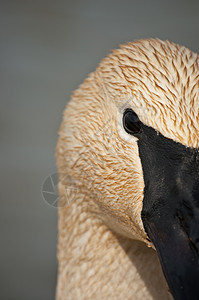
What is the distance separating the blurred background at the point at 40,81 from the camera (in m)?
4.18

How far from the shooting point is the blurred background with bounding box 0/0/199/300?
4.18m

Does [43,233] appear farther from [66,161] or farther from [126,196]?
[126,196]

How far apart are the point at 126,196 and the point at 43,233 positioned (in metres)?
3.01

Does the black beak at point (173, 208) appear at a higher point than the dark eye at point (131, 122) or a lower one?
lower

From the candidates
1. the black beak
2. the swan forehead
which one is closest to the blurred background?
the swan forehead

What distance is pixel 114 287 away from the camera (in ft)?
5.38

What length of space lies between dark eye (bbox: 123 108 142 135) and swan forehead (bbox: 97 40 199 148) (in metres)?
0.02

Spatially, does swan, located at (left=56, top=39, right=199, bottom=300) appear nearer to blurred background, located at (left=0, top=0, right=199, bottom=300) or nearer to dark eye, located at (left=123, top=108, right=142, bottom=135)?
dark eye, located at (left=123, top=108, right=142, bottom=135)

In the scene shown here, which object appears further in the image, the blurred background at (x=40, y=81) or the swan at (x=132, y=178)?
the blurred background at (x=40, y=81)

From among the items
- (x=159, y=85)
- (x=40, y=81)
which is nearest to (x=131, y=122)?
(x=159, y=85)

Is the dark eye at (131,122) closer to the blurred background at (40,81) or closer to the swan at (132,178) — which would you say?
the swan at (132,178)

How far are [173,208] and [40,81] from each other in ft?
12.1

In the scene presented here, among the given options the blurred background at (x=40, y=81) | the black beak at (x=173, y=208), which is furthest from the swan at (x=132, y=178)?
the blurred background at (x=40, y=81)

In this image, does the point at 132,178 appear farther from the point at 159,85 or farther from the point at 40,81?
the point at 40,81
